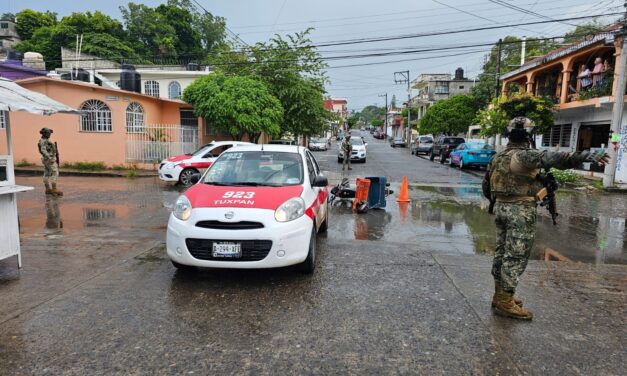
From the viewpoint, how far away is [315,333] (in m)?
3.79

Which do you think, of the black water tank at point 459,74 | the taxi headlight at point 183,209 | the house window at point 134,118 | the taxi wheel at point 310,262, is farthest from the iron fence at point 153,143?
the black water tank at point 459,74

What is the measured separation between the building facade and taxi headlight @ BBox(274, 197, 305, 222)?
554 inches

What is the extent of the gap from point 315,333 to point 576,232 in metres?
7.10

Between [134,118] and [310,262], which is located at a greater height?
[134,118]

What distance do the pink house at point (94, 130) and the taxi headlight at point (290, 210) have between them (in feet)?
48.1

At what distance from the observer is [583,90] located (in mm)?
19094

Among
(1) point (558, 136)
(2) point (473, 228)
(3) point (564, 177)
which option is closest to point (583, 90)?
(1) point (558, 136)

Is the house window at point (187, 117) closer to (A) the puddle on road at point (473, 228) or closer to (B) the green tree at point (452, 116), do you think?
(A) the puddle on road at point (473, 228)

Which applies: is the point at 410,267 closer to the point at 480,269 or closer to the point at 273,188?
the point at 480,269

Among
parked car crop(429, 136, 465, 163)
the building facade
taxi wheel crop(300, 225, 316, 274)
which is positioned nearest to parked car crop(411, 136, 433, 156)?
parked car crop(429, 136, 465, 163)

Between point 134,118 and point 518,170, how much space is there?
1769 centimetres

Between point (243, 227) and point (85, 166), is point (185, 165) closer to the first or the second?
point (85, 166)

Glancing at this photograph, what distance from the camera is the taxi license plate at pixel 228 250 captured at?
15.4 ft

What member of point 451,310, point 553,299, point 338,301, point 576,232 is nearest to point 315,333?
point 338,301
